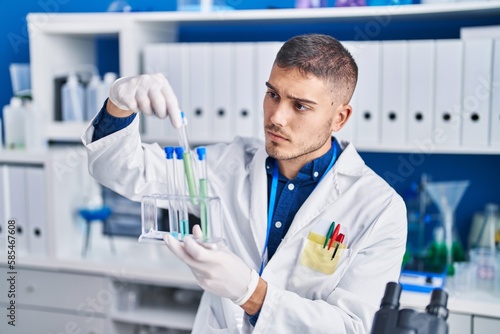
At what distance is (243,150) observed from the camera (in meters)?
1.68

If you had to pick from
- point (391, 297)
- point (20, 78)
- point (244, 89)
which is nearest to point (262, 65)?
point (244, 89)

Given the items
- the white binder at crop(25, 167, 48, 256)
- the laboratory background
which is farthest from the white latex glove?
the white binder at crop(25, 167, 48, 256)

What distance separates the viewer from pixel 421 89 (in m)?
2.02

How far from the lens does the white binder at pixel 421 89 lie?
201 cm

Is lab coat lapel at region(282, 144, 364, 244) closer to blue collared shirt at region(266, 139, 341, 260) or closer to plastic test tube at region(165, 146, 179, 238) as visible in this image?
blue collared shirt at region(266, 139, 341, 260)

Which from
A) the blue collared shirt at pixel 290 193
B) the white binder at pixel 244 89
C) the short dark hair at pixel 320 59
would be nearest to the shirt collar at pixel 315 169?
the blue collared shirt at pixel 290 193

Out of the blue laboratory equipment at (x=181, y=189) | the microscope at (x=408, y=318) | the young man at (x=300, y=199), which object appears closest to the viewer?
the microscope at (x=408, y=318)

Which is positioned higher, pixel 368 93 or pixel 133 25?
pixel 133 25

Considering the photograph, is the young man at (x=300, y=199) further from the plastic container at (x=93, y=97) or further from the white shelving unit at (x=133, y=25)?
the plastic container at (x=93, y=97)

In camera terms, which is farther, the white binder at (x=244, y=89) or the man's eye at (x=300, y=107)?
the white binder at (x=244, y=89)

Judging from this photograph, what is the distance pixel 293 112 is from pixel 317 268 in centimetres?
36

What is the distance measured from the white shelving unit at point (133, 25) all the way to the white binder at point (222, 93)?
0.21ft

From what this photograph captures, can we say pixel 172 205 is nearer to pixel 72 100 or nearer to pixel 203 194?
pixel 203 194

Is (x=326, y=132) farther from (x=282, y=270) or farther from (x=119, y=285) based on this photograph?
(x=119, y=285)
